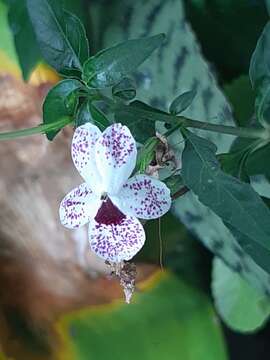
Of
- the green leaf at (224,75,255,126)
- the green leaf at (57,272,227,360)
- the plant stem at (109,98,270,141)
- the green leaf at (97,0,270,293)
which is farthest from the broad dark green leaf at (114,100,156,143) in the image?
the green leaf at (57,272,227,360)

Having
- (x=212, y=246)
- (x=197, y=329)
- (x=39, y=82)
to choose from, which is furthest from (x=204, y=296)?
(x=39, y=82)

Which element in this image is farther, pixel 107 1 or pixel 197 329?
pixel 197 329

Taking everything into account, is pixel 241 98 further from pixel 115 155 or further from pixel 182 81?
pixel 115 155

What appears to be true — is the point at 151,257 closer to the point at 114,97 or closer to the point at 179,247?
the point at 179,247

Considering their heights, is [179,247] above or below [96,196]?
below

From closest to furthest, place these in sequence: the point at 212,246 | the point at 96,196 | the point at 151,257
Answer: the point at 96,196
the point at 212,246
the point at 151,257

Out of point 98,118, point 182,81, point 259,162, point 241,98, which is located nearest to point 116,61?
point 98,118

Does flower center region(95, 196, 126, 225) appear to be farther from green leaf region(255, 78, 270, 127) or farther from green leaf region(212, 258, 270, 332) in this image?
green leaf region(212, 258, 270, 332)
